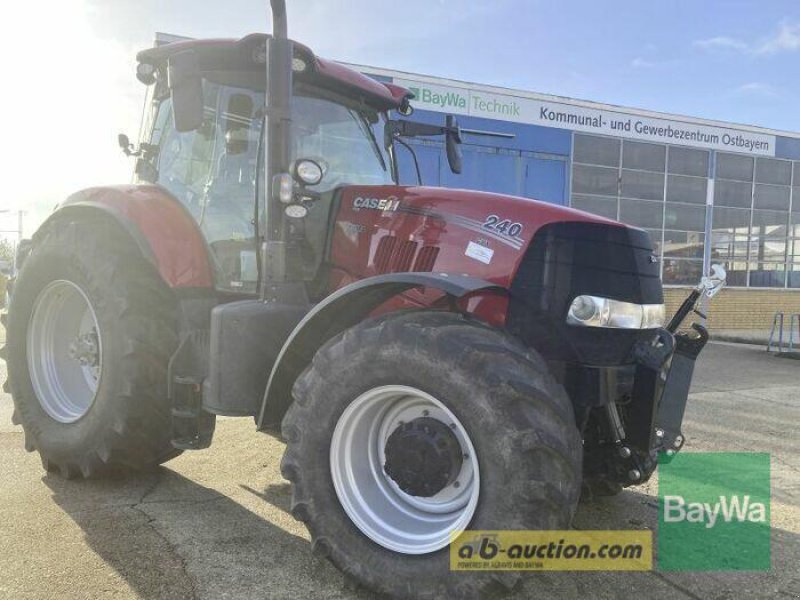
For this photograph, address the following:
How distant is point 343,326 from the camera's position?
2.93 meters

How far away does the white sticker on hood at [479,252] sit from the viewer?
2.85m

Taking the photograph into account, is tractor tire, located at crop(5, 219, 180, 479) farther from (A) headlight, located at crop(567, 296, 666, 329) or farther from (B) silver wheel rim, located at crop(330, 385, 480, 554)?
(A) headlight, located at crop(567, 296, 666, 329)

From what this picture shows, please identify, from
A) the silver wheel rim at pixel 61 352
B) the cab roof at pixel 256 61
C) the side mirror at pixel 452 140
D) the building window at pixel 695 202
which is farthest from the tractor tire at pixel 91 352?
the building window at pixel 695 202

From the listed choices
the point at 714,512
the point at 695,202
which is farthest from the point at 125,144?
the point at 695,202

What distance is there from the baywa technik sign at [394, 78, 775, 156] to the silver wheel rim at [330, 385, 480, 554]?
434 inches

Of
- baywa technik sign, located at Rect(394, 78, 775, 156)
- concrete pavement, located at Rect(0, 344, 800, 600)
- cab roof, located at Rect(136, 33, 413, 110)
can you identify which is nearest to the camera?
concrete pavement, located at Rect(0, 344, 800, 600)

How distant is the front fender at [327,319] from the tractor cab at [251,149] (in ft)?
1.94

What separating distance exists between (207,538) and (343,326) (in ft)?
3.99

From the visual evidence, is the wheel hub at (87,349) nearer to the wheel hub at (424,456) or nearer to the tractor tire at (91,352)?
the tractor tire at (91,352)

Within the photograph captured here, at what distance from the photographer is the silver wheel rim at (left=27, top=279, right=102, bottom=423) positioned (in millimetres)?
3992

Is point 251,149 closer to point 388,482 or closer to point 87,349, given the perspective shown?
point 87,349

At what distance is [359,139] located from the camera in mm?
3822

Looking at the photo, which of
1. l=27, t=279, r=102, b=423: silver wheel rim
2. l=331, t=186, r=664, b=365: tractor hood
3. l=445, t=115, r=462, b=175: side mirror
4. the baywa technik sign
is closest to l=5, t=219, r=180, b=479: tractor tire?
l=27, t=279, r=102, b=423: silver wheel rim

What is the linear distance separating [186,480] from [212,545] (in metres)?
0.99
